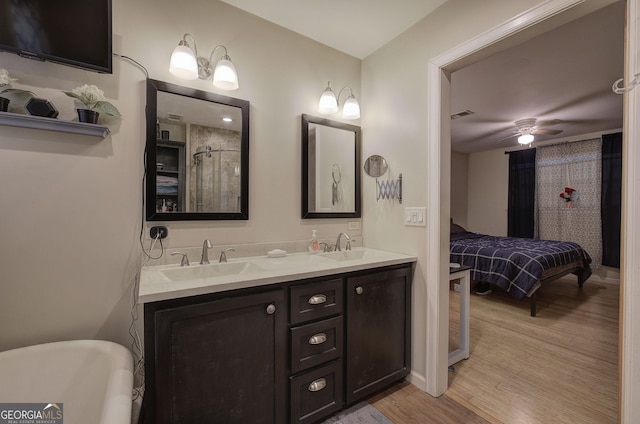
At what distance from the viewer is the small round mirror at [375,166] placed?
7.00 feet

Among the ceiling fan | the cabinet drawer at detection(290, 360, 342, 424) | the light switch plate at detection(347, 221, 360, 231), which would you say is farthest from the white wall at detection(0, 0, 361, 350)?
the ceiling fan

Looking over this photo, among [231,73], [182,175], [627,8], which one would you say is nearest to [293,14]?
[231,73]

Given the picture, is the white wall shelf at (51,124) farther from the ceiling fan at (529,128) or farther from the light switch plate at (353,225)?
Result: the ceiling fan at (529,128)

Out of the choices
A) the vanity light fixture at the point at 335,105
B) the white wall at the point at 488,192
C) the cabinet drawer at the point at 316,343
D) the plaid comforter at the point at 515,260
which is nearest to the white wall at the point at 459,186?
the white wall at the point at 488,192

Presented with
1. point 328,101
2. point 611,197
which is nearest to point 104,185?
point 328,101

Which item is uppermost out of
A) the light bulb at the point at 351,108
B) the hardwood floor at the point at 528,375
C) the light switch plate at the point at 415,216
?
the light bulb at the point at 351,108

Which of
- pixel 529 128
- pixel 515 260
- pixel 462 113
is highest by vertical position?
pixel 462 113

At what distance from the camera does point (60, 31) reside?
1320 mm

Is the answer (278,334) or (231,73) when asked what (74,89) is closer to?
(231,73)

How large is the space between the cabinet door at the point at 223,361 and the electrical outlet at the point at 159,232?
62 cm

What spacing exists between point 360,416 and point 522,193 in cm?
553

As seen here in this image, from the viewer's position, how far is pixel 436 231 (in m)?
1.75

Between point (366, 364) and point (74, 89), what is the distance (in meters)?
2.15

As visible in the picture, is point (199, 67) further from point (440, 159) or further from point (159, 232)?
point (440, 159)
